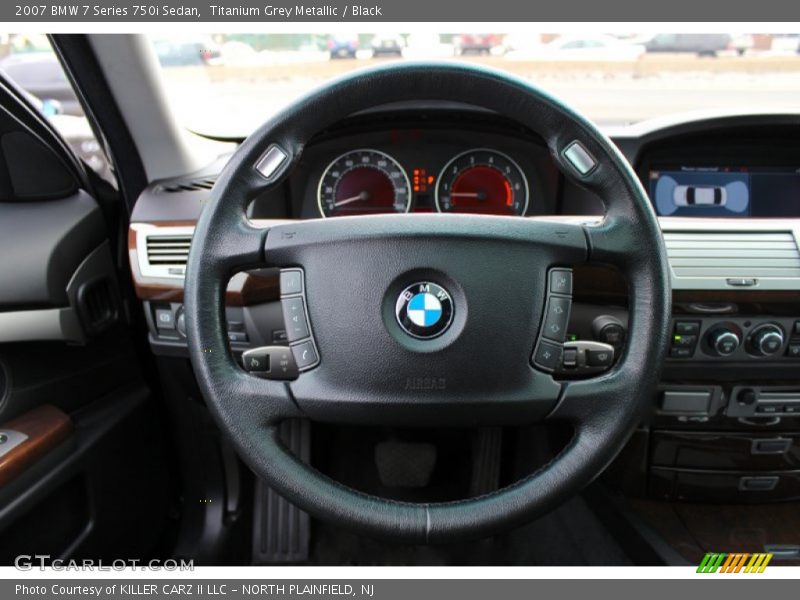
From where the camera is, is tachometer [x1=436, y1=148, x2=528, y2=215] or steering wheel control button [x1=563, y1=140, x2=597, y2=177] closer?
steering wheel control button [x1=563, y1=140, x2=597, y2=177]

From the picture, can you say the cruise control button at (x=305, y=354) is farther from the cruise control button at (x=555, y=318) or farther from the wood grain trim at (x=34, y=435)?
the wood grain trim at (x=34, y=435)

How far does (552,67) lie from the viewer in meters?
1.64

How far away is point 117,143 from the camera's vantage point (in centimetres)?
165

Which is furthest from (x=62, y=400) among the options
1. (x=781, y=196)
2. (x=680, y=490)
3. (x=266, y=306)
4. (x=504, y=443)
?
(x=781, y=196)

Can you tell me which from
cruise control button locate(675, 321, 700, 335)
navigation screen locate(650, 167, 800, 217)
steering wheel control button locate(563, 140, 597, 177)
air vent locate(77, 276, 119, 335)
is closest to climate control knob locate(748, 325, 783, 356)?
cruise control button locate(675, 321, 700, 335)

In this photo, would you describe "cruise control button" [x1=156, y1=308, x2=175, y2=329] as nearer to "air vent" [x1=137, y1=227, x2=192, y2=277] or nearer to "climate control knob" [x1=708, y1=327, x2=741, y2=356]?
"air vent" [x1=137, y1=227, x2=192, y2=277]

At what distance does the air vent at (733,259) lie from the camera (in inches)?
54.9

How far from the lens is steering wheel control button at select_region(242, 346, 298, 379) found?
1088 millimetres

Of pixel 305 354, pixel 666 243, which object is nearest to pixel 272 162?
pixel 305 354

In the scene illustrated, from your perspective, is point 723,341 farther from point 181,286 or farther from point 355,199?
point 181,286

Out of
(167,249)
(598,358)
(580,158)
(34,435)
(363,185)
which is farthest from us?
(363,185)

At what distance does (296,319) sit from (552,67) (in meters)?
1.05

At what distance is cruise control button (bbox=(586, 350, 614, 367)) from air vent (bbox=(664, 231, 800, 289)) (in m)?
0.42

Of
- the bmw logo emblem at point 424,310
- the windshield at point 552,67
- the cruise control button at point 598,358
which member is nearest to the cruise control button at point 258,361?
the bmw logo emblem at point 424,310
